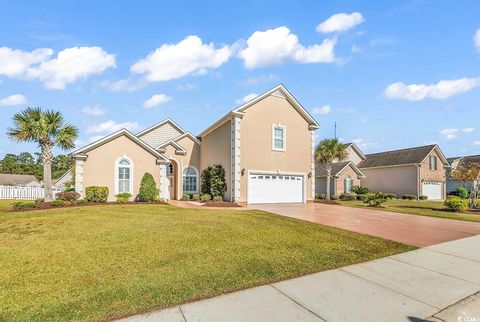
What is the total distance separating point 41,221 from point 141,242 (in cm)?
593

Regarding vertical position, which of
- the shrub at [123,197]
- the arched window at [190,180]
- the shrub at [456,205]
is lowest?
the shrub at [456,205]

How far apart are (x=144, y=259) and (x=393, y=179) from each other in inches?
1394

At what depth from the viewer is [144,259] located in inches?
245

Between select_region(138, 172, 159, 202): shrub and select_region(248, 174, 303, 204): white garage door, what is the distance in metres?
6.44

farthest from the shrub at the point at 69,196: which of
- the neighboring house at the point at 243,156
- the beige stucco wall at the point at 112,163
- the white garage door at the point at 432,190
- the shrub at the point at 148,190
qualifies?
the white garage door at the point at 432,190

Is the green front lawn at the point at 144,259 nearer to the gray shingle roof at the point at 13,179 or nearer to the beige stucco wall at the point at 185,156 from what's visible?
the beige stucco wall at the point at 185,156

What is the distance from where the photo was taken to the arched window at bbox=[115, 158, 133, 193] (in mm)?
18203

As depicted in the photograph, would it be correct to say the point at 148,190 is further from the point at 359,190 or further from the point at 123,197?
the point at 359,190

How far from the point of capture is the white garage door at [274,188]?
1958cm

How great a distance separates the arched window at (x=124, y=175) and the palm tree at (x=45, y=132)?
3183mm

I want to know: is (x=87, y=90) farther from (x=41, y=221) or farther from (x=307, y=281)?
(x=307, y=281)

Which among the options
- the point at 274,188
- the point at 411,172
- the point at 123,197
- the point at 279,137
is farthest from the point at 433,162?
the point at 123,197

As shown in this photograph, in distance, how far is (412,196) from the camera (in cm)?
3131

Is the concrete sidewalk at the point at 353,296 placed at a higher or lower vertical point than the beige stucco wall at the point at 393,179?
lower
